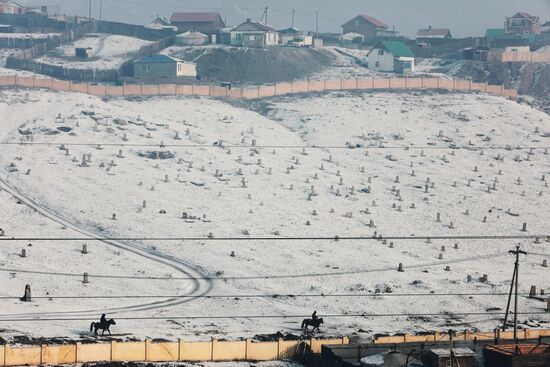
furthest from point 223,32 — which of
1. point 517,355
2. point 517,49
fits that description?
point 517,355

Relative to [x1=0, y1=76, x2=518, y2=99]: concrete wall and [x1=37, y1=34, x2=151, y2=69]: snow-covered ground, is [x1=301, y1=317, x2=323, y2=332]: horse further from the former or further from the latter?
[x1=37, y1=34, x2=151, y2=69]: snow-covered ground

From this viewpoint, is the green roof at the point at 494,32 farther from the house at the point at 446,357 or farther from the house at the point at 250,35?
the house at the point at 446,357

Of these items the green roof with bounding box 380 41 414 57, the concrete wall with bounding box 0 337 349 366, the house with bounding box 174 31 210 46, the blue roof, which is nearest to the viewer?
the concrete wall with bounding box 0 337 349 366

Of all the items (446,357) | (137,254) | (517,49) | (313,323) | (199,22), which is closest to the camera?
(446,357)

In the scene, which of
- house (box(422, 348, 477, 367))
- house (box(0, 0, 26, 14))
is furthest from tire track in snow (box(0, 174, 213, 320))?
house (box(0, 0, 26, 14))

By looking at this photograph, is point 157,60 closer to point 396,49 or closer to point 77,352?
point 396,49

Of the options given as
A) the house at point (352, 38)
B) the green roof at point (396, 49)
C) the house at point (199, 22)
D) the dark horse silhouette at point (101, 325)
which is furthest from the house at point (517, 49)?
the dark horse silhouette at point (101, 325)
